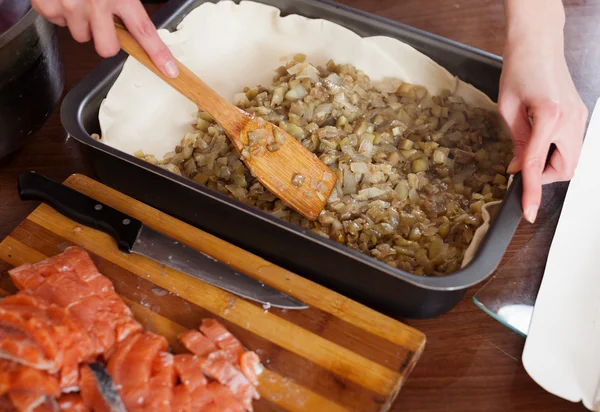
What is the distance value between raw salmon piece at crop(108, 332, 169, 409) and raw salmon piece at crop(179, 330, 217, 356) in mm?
48

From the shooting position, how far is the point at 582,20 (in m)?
2.37

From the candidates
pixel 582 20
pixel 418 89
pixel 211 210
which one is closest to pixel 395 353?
pixel 211 210

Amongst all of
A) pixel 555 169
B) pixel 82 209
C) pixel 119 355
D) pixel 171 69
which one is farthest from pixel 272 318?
pixel 555 169

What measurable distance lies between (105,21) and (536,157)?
1.11m

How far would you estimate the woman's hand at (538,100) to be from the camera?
1518 mm

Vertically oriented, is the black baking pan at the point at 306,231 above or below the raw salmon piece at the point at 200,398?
above

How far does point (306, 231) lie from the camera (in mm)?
1466

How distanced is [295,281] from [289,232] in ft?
0.50

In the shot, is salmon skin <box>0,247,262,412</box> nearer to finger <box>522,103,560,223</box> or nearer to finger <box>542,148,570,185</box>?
finger <box>522,103,560,223</box>

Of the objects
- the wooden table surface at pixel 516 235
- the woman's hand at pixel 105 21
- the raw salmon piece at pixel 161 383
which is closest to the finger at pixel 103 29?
the woman's hand at pixel 105 21

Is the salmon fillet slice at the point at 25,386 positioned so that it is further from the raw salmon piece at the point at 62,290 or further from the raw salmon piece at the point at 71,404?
the raw salmon piece at the point at 62,290

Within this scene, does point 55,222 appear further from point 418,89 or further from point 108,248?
point 418,89

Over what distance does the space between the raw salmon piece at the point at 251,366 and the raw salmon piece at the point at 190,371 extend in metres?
0.09

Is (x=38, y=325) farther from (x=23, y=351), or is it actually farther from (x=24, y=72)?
(x=24, y=72)
